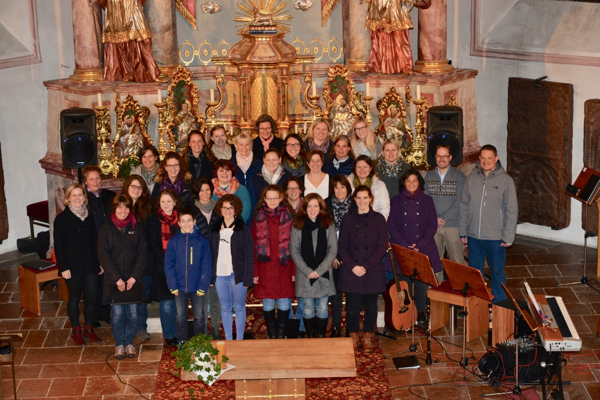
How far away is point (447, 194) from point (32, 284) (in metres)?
4.33

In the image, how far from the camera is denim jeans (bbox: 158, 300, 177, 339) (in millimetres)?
9375

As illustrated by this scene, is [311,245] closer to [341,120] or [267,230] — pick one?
[267,230]

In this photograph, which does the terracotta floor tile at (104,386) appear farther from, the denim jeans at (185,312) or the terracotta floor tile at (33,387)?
the denim jeans at (185,312)

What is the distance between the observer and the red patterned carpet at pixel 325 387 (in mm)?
8523

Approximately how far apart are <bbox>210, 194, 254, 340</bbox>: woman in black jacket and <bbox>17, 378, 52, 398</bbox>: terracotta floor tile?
169 cm

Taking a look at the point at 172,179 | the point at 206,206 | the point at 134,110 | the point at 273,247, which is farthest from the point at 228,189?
the point at 134,110

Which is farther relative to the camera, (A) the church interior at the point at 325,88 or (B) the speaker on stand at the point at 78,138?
(A) the church interior at the point at 325,88

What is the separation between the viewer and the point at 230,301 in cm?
923

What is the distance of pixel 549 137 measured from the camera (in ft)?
42.1

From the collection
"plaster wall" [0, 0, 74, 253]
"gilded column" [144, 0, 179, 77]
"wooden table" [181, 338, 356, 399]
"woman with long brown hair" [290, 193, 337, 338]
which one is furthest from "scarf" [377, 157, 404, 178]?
"plaster wall" [0, 0, 74, 253]

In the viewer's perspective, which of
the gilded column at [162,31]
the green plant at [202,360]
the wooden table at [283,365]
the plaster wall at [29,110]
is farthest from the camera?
the gilded column at [162,31]

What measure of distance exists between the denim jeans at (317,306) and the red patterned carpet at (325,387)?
1.73 feet

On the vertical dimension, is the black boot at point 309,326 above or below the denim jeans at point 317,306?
below

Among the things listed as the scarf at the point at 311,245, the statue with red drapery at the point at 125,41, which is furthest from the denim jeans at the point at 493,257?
the statue with red drapery at the point at 125,41
